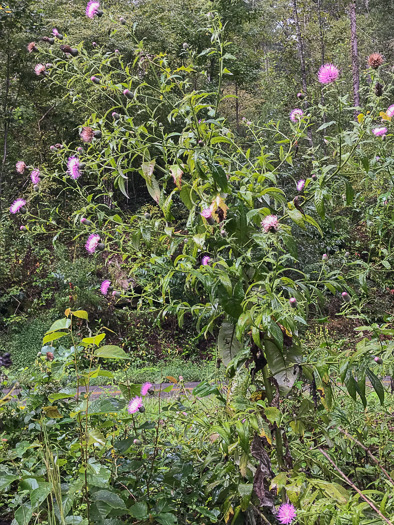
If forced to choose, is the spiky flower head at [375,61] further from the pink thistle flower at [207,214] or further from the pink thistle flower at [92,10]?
the pink thistle flower at [92,10]

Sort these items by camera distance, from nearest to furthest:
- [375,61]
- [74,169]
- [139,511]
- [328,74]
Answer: [139,511], [328,74], [375,61], [74,169]

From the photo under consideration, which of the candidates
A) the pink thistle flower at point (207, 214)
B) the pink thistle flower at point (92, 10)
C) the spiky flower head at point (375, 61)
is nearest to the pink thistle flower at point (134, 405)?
the pink thistle flower at point (207, 214)

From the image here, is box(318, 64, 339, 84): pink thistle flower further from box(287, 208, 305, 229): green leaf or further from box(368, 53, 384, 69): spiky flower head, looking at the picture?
box(287, 208, 305, 229): green leaf

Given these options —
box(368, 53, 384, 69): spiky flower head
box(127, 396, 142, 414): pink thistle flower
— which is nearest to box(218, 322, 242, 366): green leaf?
box(127, 396, 142, 414): pink thistle flower

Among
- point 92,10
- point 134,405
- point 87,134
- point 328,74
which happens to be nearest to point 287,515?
point 134,405

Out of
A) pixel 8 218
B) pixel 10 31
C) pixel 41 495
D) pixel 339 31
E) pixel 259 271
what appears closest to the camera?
pixel 41 495

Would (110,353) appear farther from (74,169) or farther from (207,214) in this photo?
(74,169)

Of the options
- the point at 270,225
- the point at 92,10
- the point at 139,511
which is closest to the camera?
the point at 139,511

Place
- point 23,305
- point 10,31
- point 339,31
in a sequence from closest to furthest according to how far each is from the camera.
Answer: point 23,305
point 10,31
point 339,31

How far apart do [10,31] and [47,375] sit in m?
9.76

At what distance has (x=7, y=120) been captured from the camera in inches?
373

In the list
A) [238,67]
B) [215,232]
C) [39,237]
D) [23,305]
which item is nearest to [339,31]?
[238,67]

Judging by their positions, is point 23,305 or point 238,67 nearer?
point 23,305

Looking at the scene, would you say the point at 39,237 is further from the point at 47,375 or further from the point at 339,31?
the point at 339,31
